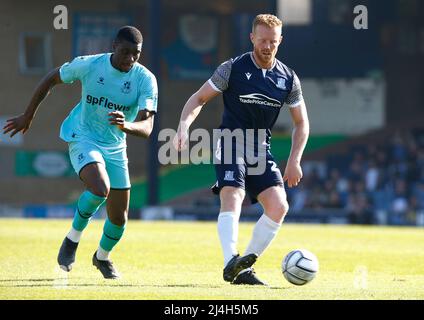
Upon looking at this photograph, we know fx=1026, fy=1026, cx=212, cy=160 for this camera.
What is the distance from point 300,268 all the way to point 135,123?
2.03 m

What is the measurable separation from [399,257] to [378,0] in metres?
19.3

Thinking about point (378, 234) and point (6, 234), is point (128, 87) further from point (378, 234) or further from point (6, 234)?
point (378, 234)

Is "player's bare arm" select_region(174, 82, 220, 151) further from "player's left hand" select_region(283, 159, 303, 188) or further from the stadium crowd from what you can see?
the stadium crowd

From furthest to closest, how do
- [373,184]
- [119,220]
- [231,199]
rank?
[373,184] → [119,220] → [231,199]

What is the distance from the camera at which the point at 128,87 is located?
1005cm

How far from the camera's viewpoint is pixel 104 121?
33.1 feet

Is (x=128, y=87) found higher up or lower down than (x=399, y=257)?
higher up

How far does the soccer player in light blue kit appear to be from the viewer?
32.5 feet

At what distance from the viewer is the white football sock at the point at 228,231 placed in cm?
929

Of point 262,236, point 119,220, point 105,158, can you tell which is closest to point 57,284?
point 119,220

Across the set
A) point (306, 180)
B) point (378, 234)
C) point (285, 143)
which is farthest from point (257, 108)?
point (285, 143)

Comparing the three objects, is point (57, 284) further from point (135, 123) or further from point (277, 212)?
point (277, 212)

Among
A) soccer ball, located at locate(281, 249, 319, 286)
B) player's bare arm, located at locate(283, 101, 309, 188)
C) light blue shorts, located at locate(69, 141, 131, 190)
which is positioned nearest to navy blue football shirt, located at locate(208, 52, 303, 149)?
player's bare arm, located at locate(283, 101, 309, 188)

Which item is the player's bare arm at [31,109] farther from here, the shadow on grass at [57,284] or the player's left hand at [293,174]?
the player's left hand at [293,174]
